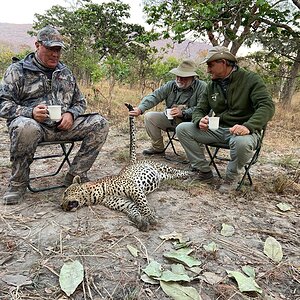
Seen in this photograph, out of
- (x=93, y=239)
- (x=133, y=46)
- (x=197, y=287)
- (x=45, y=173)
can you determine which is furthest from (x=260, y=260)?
(x=133, y=46)

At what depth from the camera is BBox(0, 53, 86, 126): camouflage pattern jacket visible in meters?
3.41

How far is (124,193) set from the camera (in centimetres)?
349

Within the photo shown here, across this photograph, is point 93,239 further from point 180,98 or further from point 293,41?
point 293,41

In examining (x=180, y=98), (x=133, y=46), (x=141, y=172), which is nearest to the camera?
(x=141, y=172)

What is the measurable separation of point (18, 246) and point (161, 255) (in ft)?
3.62

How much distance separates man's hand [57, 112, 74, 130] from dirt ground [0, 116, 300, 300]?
756 millimetres

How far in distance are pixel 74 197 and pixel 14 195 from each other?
0.66 m

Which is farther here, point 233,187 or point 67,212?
point 233,187

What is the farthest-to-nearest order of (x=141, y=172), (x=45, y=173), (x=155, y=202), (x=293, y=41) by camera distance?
(x=293, y=41) → (x=45, y=173) → (x=141, y=172) → (x=155, y=202)

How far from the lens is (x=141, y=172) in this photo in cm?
385

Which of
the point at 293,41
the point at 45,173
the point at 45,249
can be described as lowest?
the point at 45,173

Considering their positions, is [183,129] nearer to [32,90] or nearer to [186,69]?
[186,69]

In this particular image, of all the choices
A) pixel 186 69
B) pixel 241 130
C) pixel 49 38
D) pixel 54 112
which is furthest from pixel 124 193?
pixel 186 69

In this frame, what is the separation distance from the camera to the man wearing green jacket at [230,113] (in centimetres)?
361
